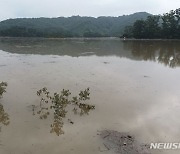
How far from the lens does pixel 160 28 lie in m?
70.4

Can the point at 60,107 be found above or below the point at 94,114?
above

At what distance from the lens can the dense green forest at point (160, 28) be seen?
68000 mm

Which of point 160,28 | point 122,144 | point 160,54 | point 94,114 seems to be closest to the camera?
point 122,144

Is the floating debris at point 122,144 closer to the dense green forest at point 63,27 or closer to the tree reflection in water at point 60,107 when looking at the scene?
the tree reflection in water at point 60,107

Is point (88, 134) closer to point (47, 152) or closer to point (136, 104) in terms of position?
point (47, 152)

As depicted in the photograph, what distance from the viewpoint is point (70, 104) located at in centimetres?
1192

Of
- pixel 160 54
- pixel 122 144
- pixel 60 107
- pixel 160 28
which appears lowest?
pixel 122 144

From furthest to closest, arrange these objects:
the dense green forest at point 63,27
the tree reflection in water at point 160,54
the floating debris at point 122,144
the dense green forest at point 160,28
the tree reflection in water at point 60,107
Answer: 1. the dense green forest at point 63,27
2. the dense green forest at point 160,28
3. the tree reflection in water at point 160,54
4. the tree reflection in water at point 60,107
5. the floating debris at point 122,144

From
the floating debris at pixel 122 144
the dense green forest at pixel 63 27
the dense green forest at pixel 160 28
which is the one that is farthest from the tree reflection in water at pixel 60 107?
the dense green forest at pixel 63 27

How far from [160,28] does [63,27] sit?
270 feet

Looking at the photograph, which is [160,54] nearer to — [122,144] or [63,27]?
[122,144]

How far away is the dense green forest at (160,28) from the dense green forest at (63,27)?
47.7 feet

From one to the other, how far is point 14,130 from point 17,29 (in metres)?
99.7

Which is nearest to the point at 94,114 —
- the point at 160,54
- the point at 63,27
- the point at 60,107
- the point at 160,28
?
the point at 60,107
